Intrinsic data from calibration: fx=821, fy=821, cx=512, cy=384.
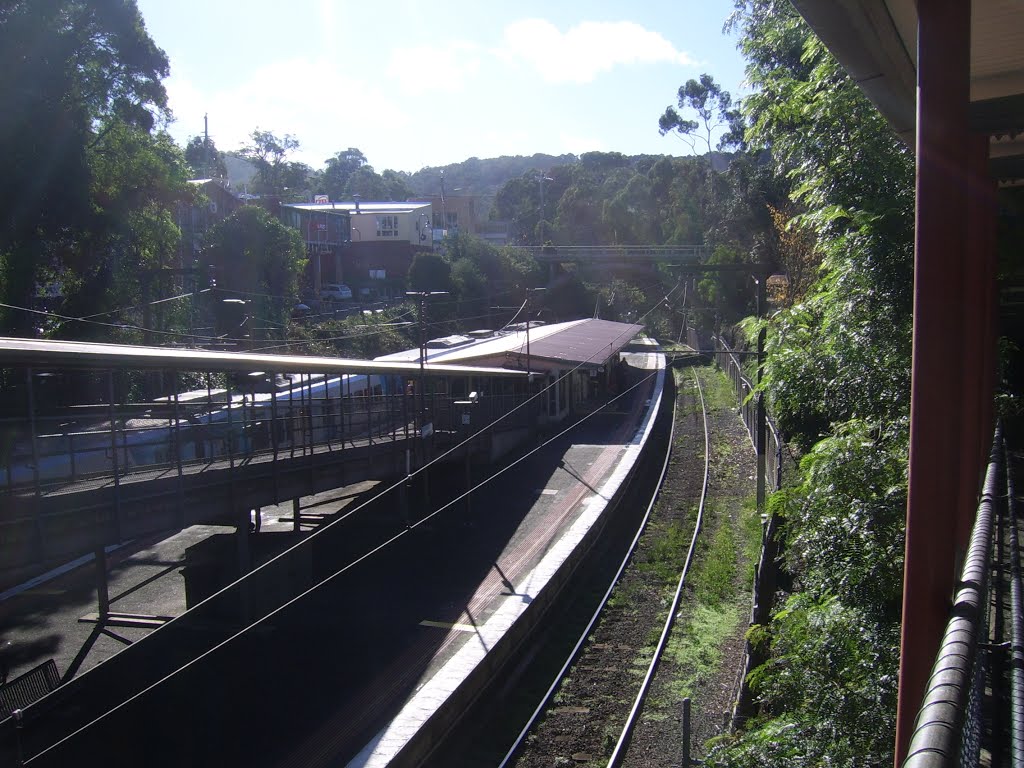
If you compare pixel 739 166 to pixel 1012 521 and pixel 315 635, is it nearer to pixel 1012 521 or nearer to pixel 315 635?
pixel 315 635

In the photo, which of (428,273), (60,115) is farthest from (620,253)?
(60,115)

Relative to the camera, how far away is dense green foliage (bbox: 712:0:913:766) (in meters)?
5.37

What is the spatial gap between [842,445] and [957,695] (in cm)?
497

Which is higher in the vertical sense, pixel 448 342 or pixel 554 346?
pixel 448 342

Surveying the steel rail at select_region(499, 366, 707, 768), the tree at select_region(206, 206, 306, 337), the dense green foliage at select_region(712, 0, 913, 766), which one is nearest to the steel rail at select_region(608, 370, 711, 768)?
the steel rail at select_region(499, 366, 707, 768)

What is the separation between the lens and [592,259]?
54.6 metres

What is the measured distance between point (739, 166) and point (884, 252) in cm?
4039

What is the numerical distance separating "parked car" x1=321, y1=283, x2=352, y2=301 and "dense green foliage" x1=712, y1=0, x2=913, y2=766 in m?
33.1

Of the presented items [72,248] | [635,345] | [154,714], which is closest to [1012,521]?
[154,714]

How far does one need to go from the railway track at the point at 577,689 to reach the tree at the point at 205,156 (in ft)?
222

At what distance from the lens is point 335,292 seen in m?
42.3

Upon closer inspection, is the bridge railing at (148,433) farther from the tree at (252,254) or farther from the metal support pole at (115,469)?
the tree at (252,254)

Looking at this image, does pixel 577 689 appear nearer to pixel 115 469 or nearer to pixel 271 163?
pixel 115 469

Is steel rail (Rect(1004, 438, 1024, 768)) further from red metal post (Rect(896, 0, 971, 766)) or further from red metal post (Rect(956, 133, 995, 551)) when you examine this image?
red metal post (Rect(956, 133, 995, 551))
